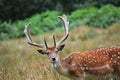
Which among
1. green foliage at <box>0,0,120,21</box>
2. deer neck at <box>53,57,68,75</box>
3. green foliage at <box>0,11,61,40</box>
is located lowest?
green foliage at <box>0,11,61,40</box>

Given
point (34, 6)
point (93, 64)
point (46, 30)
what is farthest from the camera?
point (34, 6)

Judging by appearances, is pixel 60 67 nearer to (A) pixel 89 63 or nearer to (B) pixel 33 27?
(A) pixel 89 63

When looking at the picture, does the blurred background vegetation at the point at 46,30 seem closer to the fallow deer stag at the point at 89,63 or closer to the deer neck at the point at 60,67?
the fallow deer stag at the point at 89,63

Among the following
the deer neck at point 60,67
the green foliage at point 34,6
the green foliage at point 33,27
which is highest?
the green foliage at point 34,6

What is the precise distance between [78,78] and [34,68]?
2.19 m

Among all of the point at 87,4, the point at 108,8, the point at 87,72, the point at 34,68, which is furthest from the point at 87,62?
the point at 87,4

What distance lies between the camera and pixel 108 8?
29.8 meters

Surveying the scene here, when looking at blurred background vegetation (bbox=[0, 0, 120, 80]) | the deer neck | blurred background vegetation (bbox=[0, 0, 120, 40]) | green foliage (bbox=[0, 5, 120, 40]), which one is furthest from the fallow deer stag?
blurred background vegetation (bbox=[0, 0, 120, 40])

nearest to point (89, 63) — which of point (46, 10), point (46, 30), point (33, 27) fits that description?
point (33, 27)

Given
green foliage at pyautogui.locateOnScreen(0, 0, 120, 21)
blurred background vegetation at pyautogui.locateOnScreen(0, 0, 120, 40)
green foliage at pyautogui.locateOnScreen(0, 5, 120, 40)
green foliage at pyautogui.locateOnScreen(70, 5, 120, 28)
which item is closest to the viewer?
green foliage at pyautogui.locateOnScreen(70, 5, 120, 28)

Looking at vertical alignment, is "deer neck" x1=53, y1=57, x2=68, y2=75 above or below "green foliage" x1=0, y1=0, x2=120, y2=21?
below

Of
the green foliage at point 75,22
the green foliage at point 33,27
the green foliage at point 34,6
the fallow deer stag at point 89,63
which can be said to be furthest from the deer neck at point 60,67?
the green foliage at point 34,6

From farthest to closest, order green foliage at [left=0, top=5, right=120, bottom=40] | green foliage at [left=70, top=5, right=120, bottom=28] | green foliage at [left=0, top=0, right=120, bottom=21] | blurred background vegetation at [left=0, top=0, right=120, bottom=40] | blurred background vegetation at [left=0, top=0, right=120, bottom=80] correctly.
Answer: green foliage at [left=0, top=0, right=120, bottom=21] → blurred background vegetation at [left=0, top=0, right=120, bottom=40] → green foliage at [left=0, top=5, right=120, bottom=40] → green foliage at [left=70, top=5, right=120, bottom=28] → blurred background vegetation at [left=0, top=0, right=120, bottom=80]

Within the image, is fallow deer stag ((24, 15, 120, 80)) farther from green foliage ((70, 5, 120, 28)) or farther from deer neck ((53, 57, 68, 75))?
green foliage ((70, 5, 120, 28))
